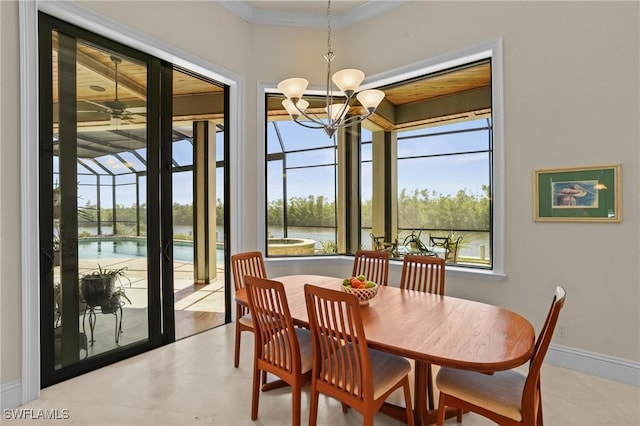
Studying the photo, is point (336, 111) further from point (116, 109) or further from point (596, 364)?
point (596, 364)

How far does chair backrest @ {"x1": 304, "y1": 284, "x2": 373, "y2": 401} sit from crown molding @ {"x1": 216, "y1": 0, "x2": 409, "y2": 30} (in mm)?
3539

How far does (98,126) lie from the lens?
116 inches

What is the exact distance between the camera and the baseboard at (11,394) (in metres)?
2.25

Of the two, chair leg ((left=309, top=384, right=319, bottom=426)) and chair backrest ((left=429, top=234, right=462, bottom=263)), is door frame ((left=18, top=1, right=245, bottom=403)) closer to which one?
chair leg ((left=309, top=384, right=319, bottom=426))

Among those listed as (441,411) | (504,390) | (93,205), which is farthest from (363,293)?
(93,205)

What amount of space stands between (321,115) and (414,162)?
140 centimetres

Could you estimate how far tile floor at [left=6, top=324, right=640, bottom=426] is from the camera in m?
2.15

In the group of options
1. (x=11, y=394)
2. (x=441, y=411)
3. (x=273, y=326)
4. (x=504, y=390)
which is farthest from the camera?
(x=11, y=394)

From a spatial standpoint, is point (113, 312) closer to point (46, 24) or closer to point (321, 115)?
point (46, 24)

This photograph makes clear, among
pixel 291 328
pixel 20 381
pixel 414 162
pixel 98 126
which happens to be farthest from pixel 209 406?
pixel 414 162

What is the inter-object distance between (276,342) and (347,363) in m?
0.48

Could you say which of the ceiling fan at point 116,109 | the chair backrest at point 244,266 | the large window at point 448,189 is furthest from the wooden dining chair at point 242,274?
the large window at point 448,189

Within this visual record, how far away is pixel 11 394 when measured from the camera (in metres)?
2.28

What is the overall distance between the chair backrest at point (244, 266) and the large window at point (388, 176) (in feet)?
3.22
